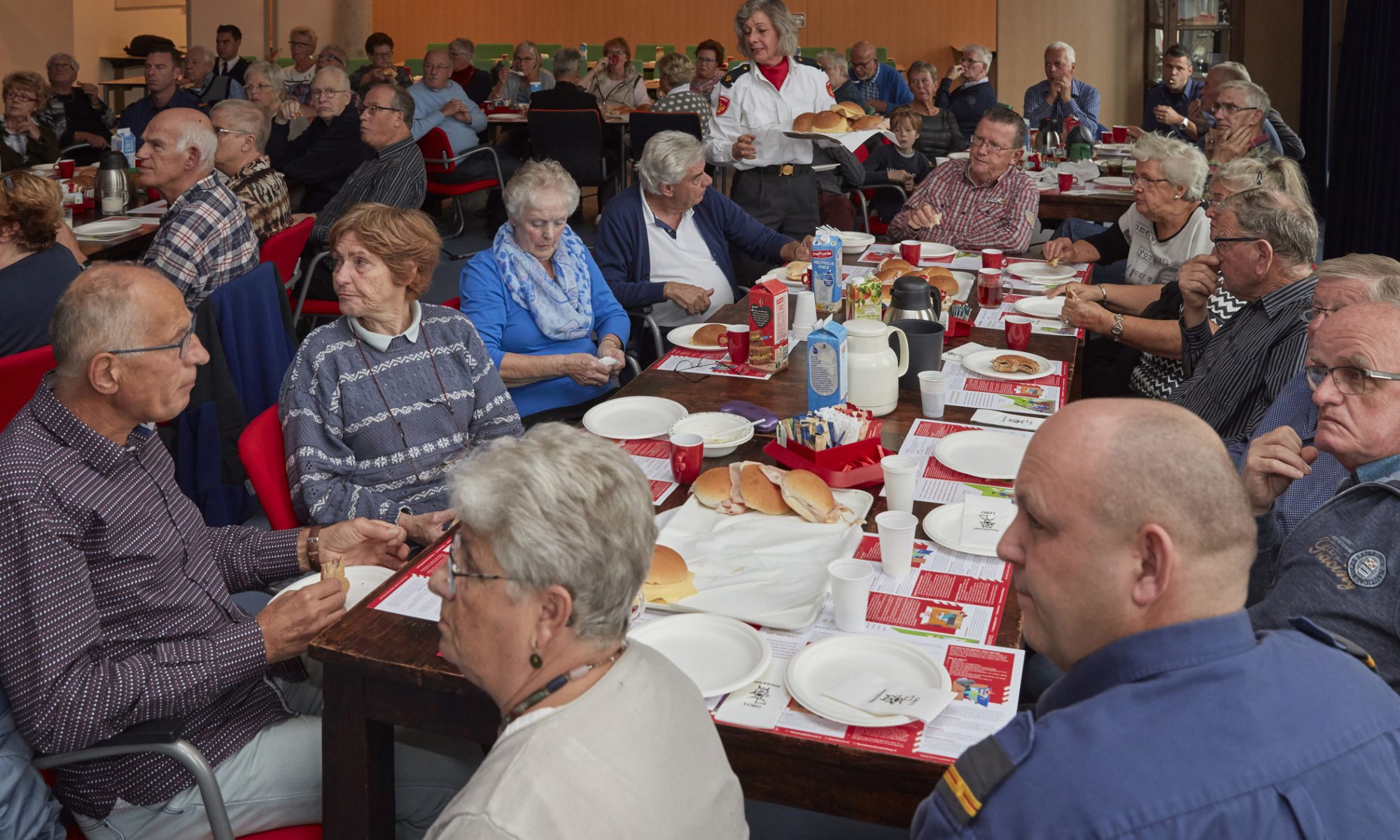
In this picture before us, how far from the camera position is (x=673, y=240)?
417 cm

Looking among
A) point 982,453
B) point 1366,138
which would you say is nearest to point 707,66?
point 1366,138

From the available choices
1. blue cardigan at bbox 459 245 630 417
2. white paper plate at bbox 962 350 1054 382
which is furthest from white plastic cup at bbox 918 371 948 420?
blue cardigan at bbox 459 245 630 417

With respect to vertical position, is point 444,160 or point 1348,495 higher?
point 444,160

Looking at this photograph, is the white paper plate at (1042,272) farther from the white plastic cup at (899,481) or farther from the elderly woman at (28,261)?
the elderly woman at (28,261)

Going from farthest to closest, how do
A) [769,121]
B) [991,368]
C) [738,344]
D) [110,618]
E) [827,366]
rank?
[769,121] < [738,344] < [991,368] < [827,366] < [110,618]

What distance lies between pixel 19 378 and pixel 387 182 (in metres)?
3.04

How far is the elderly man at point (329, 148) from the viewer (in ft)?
21.4

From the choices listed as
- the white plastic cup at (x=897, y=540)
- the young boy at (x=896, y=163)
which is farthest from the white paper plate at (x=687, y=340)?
the young boy at (x=896, y=163)

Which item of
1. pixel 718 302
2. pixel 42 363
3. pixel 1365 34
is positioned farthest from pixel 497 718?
pixel 1365 34

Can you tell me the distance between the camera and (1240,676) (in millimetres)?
986

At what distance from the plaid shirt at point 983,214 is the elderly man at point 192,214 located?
257cm

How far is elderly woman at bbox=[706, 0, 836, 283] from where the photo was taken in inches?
201

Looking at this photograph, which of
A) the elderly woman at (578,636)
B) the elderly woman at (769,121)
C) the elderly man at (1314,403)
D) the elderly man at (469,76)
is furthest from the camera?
the elderly man at (469,76)

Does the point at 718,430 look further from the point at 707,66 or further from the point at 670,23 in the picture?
the point at 670,23
